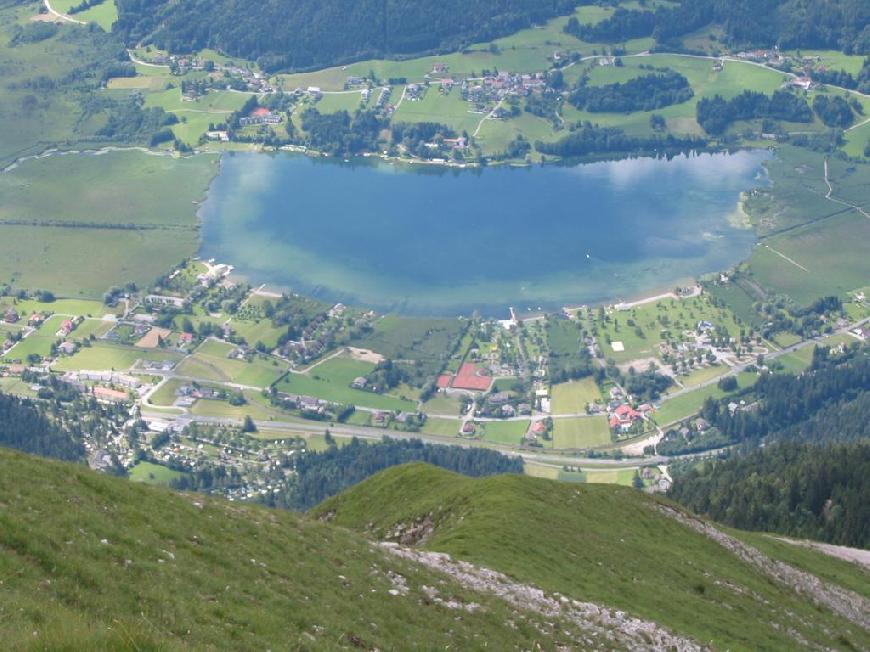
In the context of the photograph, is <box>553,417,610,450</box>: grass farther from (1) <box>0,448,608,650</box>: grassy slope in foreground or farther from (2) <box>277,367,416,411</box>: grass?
(1) <box>0,448,608,650</box>: grassy slope in foreground

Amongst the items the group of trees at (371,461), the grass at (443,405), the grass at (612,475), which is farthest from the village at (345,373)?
the group of trees at (371,461)

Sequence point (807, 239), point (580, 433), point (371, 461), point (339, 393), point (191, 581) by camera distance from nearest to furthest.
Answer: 1. point (191, 581)
2. point (371, 461)
3. point (580, 433)
4. point (339, 393)
5. point (807, 239)

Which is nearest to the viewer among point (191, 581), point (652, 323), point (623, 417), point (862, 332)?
point (191, 581)

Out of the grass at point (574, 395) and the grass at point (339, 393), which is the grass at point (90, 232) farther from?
the grass at point (574, 395)

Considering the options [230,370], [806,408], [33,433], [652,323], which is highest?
[33,433]

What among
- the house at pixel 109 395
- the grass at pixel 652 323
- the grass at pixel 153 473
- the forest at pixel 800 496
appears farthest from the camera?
the grass at pixel 652 323

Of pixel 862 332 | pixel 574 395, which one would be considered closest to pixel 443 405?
pixel 574 395

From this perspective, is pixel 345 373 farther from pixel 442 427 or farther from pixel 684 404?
pixel 684 404

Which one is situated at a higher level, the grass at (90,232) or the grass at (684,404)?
the grass at (90,232)
